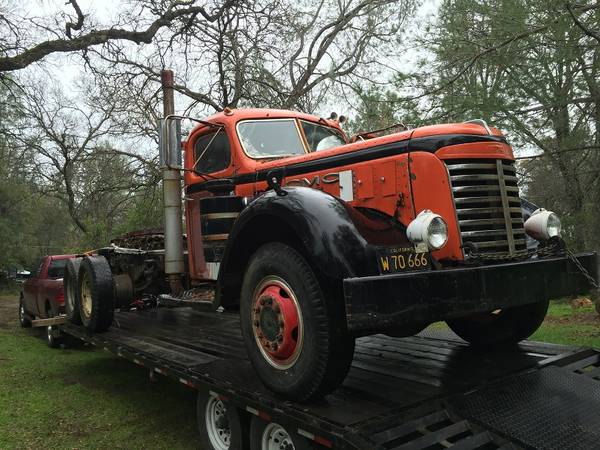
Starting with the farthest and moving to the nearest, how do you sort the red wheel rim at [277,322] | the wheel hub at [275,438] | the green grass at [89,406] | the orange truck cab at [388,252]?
the green grass at [89,406], the wheel hub at [275,438], the red wheel rim at [277,322], the orange truck cab at [388,252]

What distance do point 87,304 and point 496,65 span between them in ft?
20.2

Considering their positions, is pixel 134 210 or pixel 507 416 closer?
pixel 507 416

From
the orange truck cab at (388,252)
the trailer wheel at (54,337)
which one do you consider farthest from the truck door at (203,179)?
the trailer wheel at (54,337)

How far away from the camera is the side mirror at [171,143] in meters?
4.99

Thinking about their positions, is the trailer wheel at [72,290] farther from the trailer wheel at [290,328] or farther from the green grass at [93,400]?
the trailer wheel at [290,328]

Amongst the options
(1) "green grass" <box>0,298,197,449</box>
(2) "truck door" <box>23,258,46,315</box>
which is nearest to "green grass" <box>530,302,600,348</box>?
(1) "green grass" <box>0,298,197,449</box>

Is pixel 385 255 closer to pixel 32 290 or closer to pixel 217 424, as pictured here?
pixel 217 424

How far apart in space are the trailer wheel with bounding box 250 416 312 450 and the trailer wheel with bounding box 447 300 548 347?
1804 millimetres

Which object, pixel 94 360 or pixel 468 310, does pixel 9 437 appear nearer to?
pixel 94 360

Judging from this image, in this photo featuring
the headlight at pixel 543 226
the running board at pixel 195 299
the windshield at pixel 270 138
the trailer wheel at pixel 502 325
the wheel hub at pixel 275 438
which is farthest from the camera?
A: the windshield at pixel 270 138

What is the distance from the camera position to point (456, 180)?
353 cm

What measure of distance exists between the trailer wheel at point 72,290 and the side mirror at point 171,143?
9.06 feet

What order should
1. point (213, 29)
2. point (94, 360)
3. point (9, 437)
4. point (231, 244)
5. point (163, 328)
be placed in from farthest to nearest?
1. point (213, 29)
2. point (94, 360)
3. point (163, 328)
4. point (9, 437)
5. point (231, 244)

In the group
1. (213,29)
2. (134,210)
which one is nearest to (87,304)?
(213,29)
